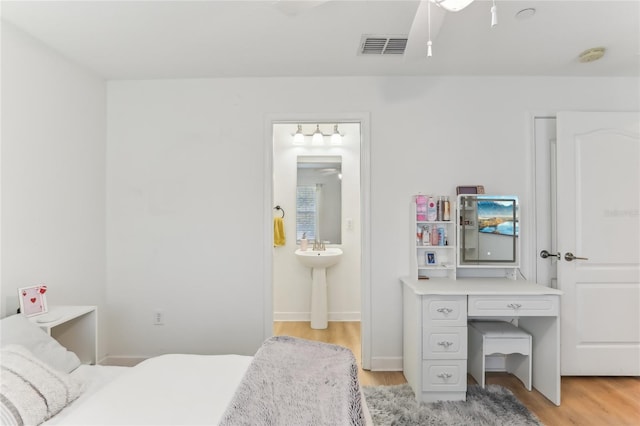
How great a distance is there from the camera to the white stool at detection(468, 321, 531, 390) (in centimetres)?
252

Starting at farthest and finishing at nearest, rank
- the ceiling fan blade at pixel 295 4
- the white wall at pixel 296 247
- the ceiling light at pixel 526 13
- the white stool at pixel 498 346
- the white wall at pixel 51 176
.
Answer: the white wall at pixel 296 247, the white stool at pixel 498 346, the white wall at pixel 51 176, the ceiling light at pixel 526 13, the ceiling fan blade at pixel 295 4

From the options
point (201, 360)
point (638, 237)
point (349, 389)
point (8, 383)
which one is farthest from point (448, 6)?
point (638, 237)

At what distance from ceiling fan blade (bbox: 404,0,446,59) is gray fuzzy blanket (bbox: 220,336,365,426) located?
151 cm

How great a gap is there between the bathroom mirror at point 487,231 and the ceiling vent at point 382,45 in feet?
4.02

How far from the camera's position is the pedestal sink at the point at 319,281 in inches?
157

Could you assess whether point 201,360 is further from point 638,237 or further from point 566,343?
point 638,237

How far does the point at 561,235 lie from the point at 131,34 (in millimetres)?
3435

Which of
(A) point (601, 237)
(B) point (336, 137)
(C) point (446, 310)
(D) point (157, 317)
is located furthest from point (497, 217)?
(D) point (157, 317)

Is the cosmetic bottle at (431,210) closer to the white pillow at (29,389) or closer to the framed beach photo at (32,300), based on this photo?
the white pillow at (29,389)

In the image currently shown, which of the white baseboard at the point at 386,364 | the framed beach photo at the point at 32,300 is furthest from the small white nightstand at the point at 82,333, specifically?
the white baseboard at the point at 386,364

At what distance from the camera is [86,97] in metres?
2.76

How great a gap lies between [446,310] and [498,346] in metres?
0.52

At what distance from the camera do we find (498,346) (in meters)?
2.52

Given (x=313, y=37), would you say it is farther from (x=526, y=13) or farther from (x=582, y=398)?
(x=582, y=398)
